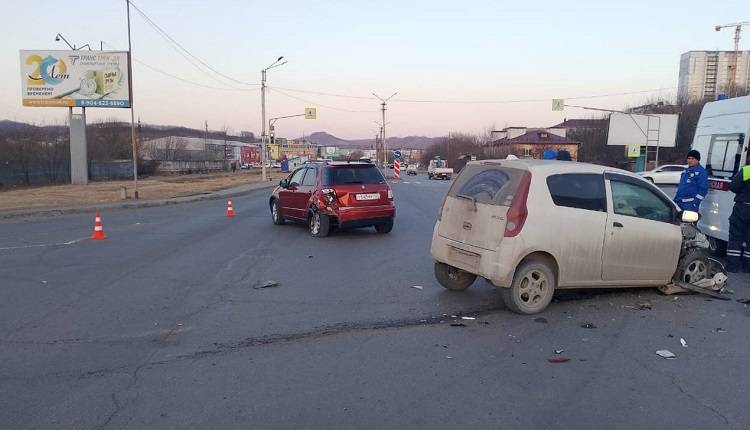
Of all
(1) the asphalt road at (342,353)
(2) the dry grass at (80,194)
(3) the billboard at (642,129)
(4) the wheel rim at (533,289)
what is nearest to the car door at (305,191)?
(1) the asphalt road at (342,353)

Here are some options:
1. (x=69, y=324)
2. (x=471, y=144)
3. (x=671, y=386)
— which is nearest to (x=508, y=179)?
(x=671, y=386)

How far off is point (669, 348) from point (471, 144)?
115068 mm

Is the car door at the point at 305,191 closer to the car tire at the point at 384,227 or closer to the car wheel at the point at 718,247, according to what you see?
the car tire at the point at 384,227

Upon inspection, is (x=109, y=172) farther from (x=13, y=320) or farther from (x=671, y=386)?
(x=671, y=386)

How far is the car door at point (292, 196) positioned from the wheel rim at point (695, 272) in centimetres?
882

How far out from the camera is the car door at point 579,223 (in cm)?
666

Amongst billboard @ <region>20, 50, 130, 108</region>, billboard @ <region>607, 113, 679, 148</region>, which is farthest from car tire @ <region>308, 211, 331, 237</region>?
billboard @ <region>607, 113, 679, 148</region>

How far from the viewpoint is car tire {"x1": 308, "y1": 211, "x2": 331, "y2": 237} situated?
42.8ft

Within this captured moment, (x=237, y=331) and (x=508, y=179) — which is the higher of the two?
(x=508, y=179)

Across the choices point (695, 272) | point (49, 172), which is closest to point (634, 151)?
point (49, 172)

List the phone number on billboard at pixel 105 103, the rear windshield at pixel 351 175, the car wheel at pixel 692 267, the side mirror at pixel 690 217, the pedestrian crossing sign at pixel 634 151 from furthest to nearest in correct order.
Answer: the pedestrian crossing sign at pixel 634 151, the phone number on billboard at pixel 105 103, the rear windshield at pixel 351 175, the car wheel at pixel 692 267, the side mirror at pixel 690 217

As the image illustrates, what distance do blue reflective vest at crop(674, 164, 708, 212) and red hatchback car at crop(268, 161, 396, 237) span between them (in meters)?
5.96

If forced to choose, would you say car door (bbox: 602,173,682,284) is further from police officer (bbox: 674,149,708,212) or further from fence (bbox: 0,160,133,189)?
fence (bbox: 0,160,133,189)

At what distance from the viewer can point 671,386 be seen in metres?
4.61
